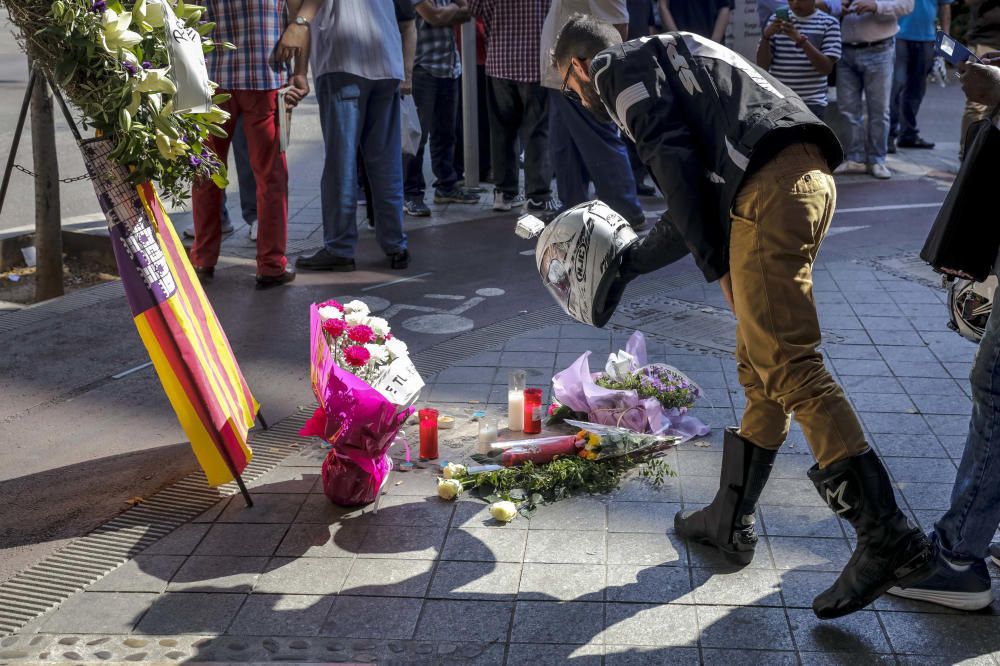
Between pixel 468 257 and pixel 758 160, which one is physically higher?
pixel 758 160

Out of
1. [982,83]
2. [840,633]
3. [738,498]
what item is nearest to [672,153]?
[982,83]

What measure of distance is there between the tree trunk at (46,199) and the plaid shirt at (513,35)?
358cm

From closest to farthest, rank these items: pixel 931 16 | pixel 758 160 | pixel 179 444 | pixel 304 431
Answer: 1. pixel 758 160
2. pixel 304 431
3. pixel 179 444
4. pixel 931 16

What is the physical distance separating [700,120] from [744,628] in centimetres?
150

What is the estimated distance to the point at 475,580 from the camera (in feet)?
11.6

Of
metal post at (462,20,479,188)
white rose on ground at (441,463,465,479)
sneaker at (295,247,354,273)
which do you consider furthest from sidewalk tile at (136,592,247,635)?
metal post at (462,20,479,188)

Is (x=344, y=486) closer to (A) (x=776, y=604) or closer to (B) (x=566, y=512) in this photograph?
(B) (x=566, y=512)

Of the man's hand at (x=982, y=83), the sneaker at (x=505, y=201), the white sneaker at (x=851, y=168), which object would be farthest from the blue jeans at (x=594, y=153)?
the man's hand at (x=982, y=83)

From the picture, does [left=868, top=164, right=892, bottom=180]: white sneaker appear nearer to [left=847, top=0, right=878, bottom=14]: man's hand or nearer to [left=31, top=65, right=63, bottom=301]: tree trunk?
[left=847, top=0, right=878, bottom=14]: man's hand

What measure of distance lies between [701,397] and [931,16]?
8577 mm

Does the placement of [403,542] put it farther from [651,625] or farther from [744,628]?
[744,628]

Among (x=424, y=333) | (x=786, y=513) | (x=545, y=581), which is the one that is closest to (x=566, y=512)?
(x=545, y=581)

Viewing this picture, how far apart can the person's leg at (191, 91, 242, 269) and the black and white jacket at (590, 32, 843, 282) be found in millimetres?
3864

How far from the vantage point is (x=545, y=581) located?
3514 millimetres
